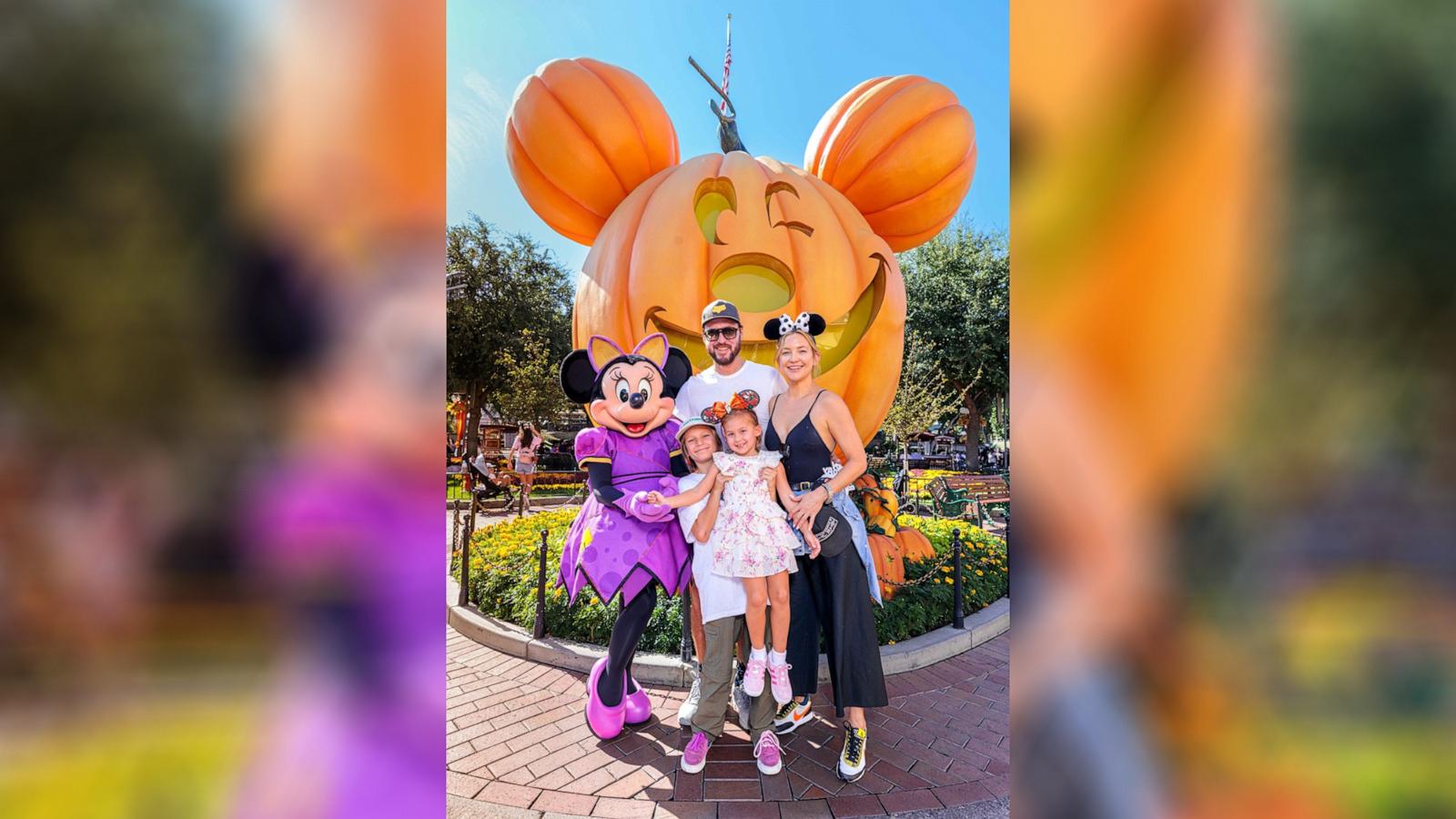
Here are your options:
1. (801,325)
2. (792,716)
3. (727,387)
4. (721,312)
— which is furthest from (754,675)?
(721,312)

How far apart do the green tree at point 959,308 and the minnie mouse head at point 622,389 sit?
16.6m

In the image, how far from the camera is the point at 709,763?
3182 mm

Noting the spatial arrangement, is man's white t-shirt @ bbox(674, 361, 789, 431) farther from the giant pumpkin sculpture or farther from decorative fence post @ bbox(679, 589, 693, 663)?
decorative fence post @ bbox(679, 589, 693, 663)

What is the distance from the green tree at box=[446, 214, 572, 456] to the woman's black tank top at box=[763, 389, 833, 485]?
14.1m

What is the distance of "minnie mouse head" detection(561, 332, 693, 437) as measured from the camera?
3219mm

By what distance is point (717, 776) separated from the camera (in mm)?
3055

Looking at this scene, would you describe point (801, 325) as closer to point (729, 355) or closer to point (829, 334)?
point (729, 355)

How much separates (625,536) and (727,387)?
101cm

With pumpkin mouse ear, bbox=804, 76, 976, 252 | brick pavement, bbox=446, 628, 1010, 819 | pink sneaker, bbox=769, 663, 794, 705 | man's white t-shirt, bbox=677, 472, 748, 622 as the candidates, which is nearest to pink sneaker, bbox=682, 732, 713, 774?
brick pavement, bbox=446, 628, 1010, 819

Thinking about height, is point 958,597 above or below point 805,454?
below

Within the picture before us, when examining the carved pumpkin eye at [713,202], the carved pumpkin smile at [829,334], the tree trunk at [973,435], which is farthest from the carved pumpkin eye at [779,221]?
the tree trunk at [973,435]
